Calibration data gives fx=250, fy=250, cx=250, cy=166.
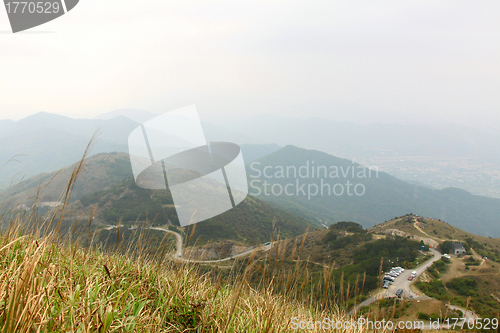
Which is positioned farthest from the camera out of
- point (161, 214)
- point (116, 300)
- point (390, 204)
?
point (390, 204)

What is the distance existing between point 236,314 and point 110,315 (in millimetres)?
1204

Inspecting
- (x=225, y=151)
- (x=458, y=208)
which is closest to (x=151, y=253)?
(x=225, y=151)

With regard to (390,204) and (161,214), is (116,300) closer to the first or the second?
(161,214)

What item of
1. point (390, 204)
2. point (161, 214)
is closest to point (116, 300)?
point (161, 214)

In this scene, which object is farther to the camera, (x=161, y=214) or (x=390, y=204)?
(x=390, y=204)

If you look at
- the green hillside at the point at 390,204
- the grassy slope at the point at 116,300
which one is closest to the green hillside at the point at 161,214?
the grassy slope at the point at 116,300

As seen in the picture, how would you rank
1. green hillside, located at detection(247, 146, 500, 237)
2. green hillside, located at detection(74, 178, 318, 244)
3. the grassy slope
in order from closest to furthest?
1. the grassy slope
2. green hillside, located at detection(74, 178, 318, 244)
3. green hillside, located at detection(247, 146, 500, 237)

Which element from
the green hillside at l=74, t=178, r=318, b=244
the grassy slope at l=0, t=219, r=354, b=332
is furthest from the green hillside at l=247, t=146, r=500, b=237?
the grassy slope at l=0, t=219, r=354, b=332

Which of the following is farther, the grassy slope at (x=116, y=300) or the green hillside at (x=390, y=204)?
the green hillside at (x=390, y=204)

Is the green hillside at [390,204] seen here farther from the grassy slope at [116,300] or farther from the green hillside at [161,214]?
the grassy slope at [116,300]

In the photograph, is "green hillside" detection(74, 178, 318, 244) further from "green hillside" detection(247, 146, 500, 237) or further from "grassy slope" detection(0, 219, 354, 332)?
"green hillside" detection(247, 146, 500, 237)

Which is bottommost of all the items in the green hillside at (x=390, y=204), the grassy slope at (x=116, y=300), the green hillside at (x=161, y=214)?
the green hillside at (x=390, y=204)

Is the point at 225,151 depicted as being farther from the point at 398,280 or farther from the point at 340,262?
the point at 340,262

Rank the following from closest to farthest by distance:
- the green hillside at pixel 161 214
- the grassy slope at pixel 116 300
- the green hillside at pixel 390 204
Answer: the grassy slope at pixel 116 300
the green hillside at pixel 161 214
the green hillside at pixel 390 204
